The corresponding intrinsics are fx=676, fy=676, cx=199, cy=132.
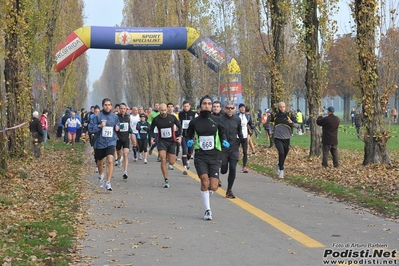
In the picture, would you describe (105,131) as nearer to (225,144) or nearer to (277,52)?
(225,144)

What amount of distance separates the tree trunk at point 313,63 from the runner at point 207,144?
11.3 meters

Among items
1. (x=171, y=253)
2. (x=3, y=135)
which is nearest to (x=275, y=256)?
(x=171, y=253)

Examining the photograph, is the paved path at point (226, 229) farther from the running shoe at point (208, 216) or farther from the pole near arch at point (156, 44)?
the pole near arch at point (156, 44)

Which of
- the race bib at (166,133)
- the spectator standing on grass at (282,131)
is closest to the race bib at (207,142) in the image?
the race bib at (166,133)

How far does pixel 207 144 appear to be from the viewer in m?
11.4

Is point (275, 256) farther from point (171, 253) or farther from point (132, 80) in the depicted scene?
point (132, 80)

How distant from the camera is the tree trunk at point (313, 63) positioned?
72.3 ft

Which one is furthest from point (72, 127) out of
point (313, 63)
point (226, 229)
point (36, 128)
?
point (226, 229)

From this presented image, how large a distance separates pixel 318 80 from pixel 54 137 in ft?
68.0

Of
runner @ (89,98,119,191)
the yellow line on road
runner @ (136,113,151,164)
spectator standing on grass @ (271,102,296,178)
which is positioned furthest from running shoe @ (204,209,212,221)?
runner @ (136,113,151,164)

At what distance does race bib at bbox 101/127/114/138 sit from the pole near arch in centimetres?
1888

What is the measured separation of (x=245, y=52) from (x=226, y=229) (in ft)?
93.9

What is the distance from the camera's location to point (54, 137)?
39000mm

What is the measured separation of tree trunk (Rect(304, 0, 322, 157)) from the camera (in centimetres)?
2203
